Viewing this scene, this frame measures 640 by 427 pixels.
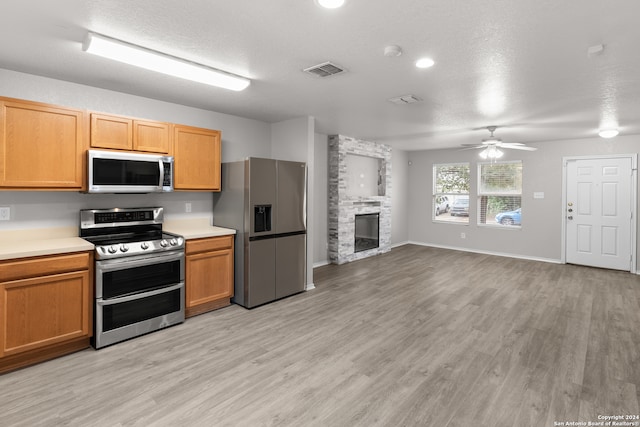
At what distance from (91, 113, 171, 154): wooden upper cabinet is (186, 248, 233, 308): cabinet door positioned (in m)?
1.25

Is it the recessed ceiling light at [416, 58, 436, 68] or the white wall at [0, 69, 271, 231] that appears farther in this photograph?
the white wall at [0, 69, 271, 231]

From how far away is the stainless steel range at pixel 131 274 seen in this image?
292 cm

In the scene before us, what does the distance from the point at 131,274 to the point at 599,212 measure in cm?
752

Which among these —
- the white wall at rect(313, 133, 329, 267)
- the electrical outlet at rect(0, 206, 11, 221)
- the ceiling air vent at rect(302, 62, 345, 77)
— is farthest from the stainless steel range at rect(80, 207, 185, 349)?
the white wall at rect(313, 133, 329, 267)

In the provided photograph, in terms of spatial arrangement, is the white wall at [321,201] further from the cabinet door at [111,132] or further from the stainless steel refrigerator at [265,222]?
the cabinet door at [111,132]

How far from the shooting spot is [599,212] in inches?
238

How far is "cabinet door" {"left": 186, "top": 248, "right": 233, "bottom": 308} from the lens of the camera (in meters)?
3.60

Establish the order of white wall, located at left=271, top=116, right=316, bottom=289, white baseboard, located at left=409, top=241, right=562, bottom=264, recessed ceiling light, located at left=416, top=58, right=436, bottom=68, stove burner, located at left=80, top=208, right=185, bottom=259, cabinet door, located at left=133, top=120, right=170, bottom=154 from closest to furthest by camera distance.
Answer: recessed ceiling light, located at left=416, top=58, right=436, bottom=68 → stove burner, located at left=80, top=208, right=185, bottom=259 → cabinet door, located at left=133, top=120, right=170, bottom=154 → white wall, located at left=271, top=116, right=316, bottom=289 → white baseboard, located at left=409, top=241, right=562, bottom=264

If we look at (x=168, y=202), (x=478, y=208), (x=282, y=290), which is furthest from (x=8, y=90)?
(x=478, y=208)

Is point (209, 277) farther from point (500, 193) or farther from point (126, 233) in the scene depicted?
point (500, 193)

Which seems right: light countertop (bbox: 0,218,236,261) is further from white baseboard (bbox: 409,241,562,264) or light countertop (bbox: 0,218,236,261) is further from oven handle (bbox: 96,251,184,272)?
white baseboard (bbox: 409,241,562,264)

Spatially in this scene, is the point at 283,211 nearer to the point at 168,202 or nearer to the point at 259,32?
the point at 168,202

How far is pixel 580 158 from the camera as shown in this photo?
6.20m

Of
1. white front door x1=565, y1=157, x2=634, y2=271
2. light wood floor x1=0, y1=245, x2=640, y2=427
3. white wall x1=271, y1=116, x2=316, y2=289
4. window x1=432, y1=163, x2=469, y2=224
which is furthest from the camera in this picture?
window x1=432, y1=163, x2=469, y2=224
